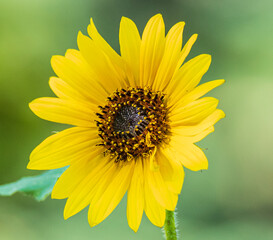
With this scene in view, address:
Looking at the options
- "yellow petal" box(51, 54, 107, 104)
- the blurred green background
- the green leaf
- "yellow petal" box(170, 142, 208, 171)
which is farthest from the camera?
the blurred green background

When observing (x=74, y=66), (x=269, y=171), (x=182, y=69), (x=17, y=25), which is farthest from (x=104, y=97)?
(x=17, y=25)

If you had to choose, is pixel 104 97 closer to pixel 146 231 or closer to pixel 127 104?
pixel 127 104

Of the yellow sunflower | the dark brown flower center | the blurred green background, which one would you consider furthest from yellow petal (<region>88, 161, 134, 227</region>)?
the blurred green background

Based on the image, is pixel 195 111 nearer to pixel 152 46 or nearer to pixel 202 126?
pixel 202 126

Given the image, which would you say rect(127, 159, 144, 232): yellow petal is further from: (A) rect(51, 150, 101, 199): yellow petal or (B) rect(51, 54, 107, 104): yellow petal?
(B) rect(51, 54, 107, 104): yellow petal

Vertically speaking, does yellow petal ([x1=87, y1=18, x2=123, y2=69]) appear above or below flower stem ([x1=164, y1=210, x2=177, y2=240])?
above

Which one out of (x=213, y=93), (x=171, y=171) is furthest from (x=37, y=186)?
(x=213, y=93)

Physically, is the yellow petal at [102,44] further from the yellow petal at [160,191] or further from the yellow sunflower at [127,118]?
the yellow petal at [160,191]
